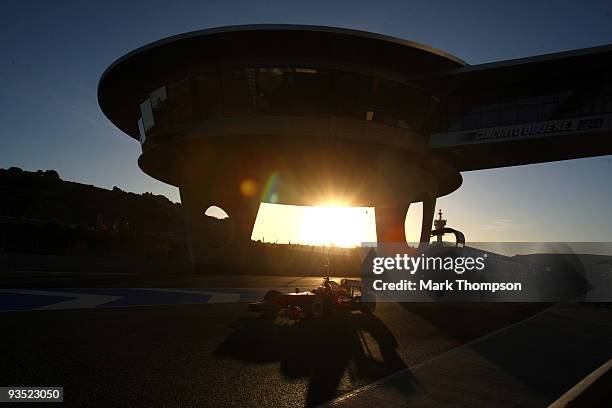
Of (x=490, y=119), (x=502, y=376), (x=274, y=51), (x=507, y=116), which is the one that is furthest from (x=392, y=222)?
(x=502, y=376)

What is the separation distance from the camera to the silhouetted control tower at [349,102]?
27062mm

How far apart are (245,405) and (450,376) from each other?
3.34 m

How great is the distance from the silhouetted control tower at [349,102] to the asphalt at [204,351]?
57.8 feet

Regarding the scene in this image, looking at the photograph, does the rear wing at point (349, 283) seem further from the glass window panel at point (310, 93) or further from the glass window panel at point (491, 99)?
the glass window panel at point (491, 99)

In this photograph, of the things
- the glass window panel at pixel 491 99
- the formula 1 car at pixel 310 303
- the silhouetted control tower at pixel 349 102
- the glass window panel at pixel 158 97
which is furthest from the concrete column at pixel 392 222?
the formula 1 car at pixel 310 303

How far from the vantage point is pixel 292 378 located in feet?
20.8

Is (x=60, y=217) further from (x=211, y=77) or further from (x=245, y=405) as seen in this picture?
(x=245, y=405)

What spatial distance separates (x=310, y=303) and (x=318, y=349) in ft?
12.1

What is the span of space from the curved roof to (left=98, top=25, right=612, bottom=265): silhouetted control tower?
8 cm

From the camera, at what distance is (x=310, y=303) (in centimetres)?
1212

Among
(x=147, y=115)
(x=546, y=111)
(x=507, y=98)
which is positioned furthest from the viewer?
(x=147, y=115)

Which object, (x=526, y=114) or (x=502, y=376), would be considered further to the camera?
(x=526, y=114)

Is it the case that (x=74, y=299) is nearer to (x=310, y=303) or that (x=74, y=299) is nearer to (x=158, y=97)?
(x=310, y=303)

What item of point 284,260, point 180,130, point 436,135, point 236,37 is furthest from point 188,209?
point 284,260
